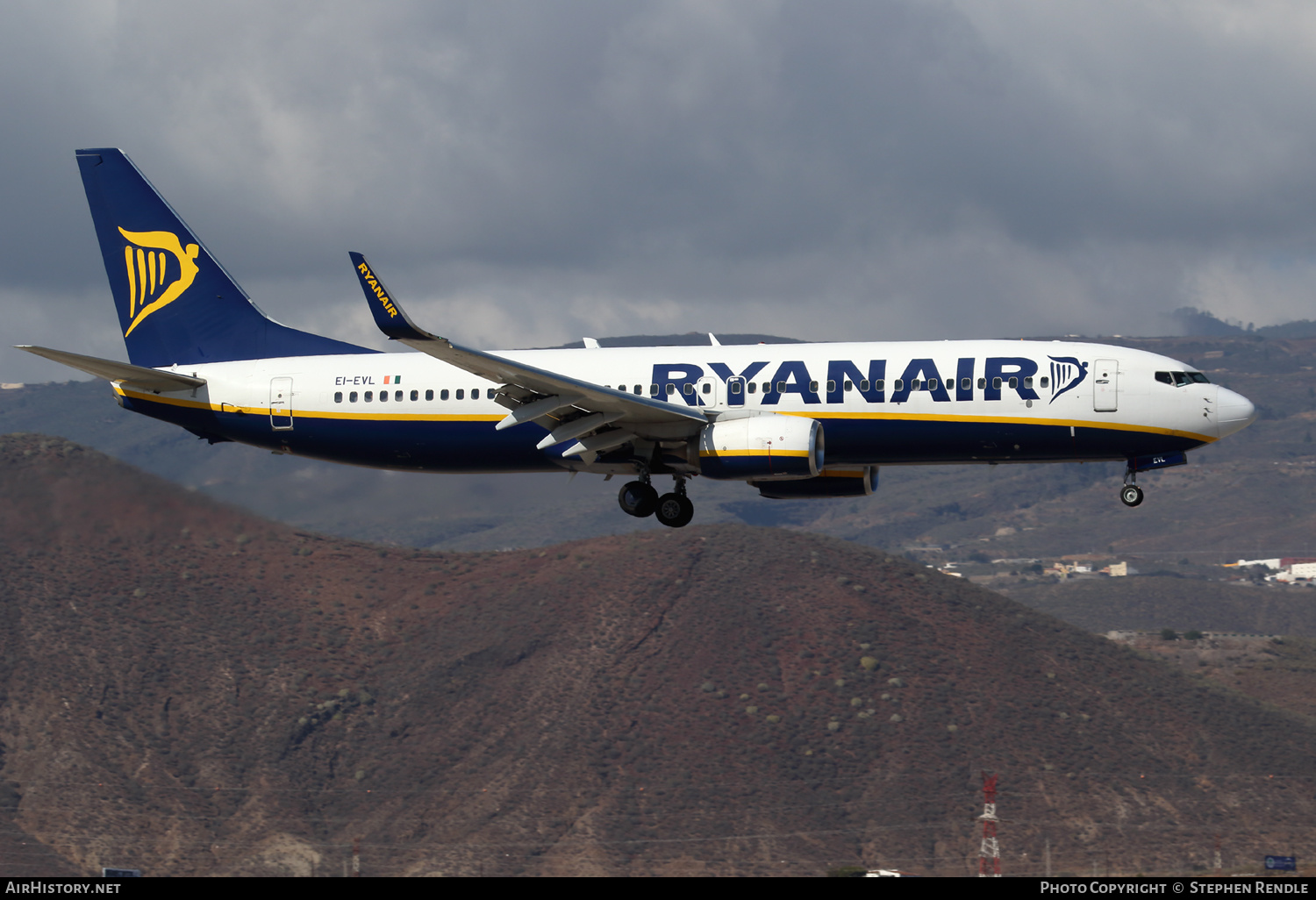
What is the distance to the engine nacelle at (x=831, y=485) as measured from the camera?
51.2 metres

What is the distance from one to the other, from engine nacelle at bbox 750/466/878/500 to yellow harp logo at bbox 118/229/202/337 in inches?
895

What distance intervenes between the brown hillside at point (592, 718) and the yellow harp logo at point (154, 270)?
59.5 meters

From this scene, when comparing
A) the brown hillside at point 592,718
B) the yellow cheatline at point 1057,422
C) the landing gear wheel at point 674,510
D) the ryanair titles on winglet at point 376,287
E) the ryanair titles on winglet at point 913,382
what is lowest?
the brown hillside at point 592,718

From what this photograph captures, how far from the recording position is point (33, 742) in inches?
4902

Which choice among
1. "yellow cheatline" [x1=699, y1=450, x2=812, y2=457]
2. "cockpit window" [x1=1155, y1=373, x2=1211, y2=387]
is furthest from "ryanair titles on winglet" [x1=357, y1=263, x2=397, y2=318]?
"cockpit window" [x1=1155, y1=373, x2=1211, y2=387]

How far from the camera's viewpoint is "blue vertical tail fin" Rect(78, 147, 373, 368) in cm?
5481

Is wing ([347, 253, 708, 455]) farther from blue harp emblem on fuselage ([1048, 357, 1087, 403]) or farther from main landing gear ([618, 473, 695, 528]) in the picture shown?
blue harp emblem on fuselage ([1048, 357, 1087, 403])

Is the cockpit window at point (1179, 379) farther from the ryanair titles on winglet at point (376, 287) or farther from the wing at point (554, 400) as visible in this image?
the ryanair titles on winglet at point (376, 287)

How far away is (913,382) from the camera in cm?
4700

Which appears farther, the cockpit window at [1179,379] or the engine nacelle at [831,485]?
the engine nacelle at [831,485]

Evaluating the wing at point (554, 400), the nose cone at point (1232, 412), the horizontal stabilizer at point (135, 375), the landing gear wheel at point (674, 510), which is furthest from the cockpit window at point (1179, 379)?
the horizontal stabilizer at point (135, 375)

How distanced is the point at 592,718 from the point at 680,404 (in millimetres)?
85048

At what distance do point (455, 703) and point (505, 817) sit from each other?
63.2 ft

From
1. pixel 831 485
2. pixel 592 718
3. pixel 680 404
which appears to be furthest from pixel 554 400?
pixel 592 718
